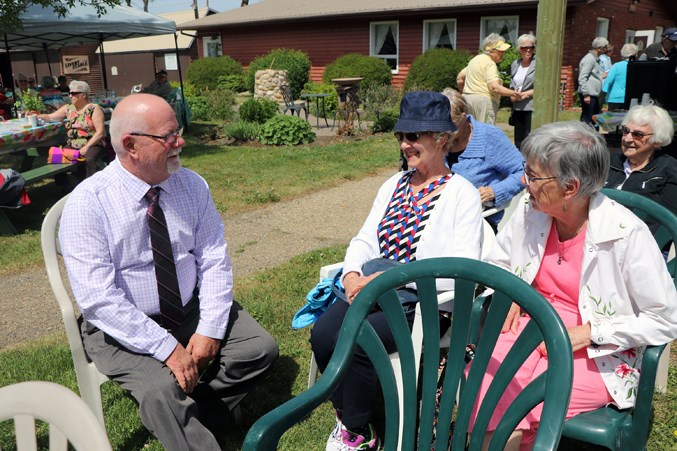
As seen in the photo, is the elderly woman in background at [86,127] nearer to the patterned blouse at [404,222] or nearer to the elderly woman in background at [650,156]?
the patterned blouse at [404,222]

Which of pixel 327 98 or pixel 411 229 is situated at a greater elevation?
pixel 411 229

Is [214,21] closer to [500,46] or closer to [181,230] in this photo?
[500,46]

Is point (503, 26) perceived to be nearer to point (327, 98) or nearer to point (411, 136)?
point (327, 98)

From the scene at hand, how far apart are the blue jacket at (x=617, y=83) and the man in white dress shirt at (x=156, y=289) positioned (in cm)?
883

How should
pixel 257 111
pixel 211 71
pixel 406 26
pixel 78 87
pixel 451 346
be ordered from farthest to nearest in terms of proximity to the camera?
pixel 211 71 → pixel 406 26 → pixel 257 111 → pixel 78 87 → pixel 451 346

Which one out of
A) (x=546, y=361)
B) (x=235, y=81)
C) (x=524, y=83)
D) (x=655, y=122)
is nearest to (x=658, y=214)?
(x=546, y=361)

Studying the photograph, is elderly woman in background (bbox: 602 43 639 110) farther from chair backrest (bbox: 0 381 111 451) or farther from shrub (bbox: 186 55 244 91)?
shrub (bbox: 186 55 244 91)

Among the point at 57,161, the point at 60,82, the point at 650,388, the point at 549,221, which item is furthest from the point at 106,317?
the point at 60,82

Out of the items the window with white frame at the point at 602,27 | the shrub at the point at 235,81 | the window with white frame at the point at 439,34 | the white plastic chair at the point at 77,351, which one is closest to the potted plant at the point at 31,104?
the white plastic chair at the point at 77,351

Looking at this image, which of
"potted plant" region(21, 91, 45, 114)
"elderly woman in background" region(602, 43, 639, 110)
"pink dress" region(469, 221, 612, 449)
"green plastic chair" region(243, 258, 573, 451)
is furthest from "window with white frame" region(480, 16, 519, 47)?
"green plastic chair" region(243, 258, 573, 451)

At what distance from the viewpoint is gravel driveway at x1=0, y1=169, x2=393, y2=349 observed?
423 cm

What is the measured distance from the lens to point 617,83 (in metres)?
9.62

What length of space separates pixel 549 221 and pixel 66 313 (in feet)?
6.56

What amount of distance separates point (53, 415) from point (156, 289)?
1265 millimetres
